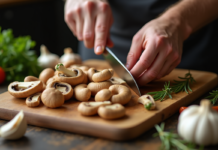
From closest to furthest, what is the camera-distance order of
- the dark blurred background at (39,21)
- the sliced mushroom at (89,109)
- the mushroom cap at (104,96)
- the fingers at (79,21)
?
the sliced mushroom at (89,109)
the mushroom cap at (104,96)
the fingers at (79,21)
the dark blurred background at (39,21)

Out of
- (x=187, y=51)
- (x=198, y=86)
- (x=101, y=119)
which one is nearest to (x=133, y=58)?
(x=198, y=86)

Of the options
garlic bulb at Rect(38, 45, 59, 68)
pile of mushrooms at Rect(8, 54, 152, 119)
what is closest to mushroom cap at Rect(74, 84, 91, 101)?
pile of mushrooms at Rect(8, 54, 152, 119)

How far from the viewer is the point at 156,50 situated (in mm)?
1761

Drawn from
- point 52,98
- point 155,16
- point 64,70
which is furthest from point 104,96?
point 155,16

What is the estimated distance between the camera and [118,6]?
2756 mm

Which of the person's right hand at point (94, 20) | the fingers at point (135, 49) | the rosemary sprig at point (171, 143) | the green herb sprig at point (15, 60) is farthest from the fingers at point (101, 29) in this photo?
the rosemary sprig at point (171, 143)

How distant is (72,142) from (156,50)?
91 cm

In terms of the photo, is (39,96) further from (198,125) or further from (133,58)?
(198,125)

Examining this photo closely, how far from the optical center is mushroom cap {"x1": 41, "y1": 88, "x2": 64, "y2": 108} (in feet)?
4.89

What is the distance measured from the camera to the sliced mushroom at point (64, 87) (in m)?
1.61

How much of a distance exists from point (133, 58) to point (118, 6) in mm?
1081

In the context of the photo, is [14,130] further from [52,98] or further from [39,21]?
[39,21]

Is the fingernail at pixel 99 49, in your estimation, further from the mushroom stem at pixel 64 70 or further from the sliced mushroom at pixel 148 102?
the sliced mushroom at pixel 148 102

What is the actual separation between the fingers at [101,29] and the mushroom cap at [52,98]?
67 cm
